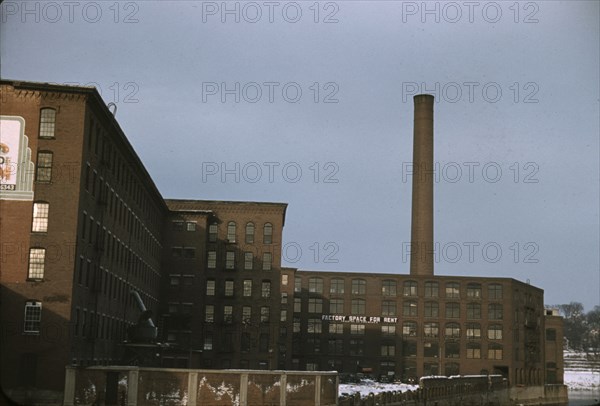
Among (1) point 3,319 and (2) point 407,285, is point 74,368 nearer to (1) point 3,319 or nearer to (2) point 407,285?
(1) point 3,319

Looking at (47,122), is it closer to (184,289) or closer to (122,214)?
(122,214)

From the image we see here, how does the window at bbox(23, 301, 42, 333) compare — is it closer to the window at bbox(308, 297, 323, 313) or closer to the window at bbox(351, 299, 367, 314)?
the window at bbox(308, 297, 323, 313)

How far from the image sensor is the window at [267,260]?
77.4 m

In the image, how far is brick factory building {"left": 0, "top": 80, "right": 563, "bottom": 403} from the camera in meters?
39.2

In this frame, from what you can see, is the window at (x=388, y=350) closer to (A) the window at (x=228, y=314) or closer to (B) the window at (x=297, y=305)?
(B) the window at (x=297, y=305)

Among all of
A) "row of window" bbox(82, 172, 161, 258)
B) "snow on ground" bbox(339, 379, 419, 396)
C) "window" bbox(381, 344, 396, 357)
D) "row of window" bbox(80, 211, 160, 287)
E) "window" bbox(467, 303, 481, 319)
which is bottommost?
"snow on ground" bbox(339, 379, 419, 396)

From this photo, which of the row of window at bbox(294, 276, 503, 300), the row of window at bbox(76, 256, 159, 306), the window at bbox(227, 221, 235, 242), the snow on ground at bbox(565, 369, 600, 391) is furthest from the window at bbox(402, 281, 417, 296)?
the row of window at bbox(76, 256, 159, 306)

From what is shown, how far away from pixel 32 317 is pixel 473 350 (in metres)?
70.1

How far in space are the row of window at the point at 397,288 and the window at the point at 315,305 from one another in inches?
37.4

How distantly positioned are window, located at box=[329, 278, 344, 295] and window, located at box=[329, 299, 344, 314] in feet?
3.29

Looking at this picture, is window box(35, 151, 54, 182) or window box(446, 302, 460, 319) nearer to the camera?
window box(35, 151, 54, 182)

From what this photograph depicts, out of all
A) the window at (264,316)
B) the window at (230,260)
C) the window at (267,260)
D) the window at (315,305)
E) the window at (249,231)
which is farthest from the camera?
the window at (315,305)


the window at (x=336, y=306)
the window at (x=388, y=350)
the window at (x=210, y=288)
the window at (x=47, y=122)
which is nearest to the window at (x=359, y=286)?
the window at (x=336, y=306)

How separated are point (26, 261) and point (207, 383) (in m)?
10.3
